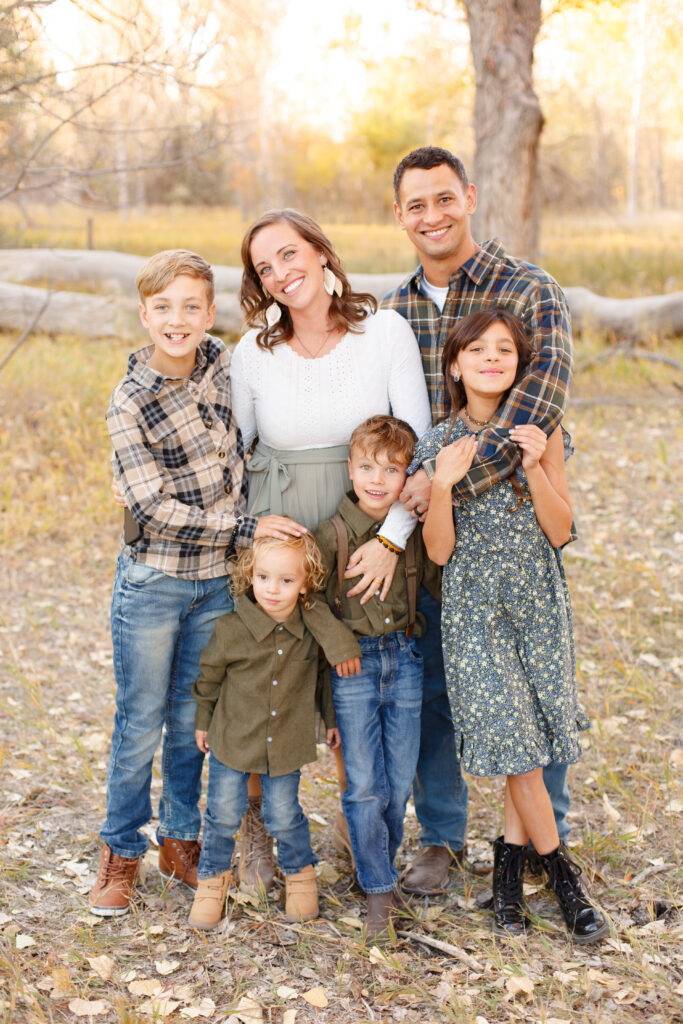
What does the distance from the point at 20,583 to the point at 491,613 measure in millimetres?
4118

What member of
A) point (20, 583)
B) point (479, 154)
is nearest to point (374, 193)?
point (479, 154)

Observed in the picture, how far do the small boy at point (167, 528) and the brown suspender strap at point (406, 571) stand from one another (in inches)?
6.7

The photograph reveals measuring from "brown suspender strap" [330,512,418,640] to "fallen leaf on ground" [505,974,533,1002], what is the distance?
104 cm

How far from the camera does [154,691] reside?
2.88m

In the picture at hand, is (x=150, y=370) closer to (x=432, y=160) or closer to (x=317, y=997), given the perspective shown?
(x=432, y=160)

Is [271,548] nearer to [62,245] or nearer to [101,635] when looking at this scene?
[101,635]

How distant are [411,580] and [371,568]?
0.53 ft

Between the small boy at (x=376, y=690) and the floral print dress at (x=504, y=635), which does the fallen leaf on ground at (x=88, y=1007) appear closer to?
the small boy at (x=376, y=690)

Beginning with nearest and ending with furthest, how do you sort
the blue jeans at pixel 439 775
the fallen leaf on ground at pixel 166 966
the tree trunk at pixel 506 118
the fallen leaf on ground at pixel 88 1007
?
the fallen leaf on ground at pixel 88 1007, the fallen leaf on ground at pixel 166 966, the blue jeans at pixel 439 775, the tree trunk at pixel 506 118

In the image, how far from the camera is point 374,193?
1391 inches

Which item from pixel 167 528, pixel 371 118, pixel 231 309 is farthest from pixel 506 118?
pixel 371 118

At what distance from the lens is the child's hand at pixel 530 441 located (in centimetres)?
255

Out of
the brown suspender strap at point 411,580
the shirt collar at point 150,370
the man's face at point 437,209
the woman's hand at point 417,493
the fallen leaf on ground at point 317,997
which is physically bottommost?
the fallen leaf on ground at point 317,997

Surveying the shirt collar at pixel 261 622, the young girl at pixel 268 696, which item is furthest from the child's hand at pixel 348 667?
the shirt collar at pixel 261 622
